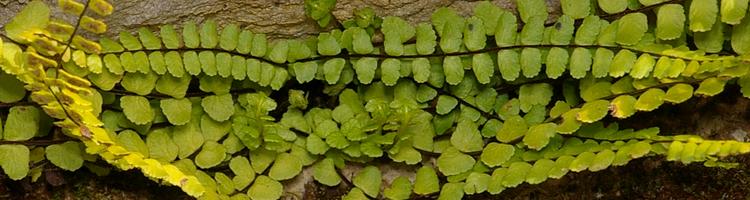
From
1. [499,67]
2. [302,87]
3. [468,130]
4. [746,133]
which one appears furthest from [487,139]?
[746,133]

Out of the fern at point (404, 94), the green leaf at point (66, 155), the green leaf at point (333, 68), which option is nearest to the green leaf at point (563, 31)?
the fern at point (404, 94)

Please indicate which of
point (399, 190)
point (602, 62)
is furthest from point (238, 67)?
point (602, 62)

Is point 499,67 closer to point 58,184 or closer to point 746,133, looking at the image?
point 746,133

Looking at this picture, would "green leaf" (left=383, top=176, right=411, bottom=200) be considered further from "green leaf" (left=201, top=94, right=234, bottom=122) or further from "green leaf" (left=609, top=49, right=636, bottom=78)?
"green leaf" (left=609, top=49, right=636, bottom=78)

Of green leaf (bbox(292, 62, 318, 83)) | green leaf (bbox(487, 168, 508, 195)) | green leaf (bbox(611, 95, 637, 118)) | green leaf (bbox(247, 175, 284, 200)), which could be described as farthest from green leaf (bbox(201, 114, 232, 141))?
green leaf (bbox(611, 95, 637, 118))

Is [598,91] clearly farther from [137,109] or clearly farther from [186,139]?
[137,109]

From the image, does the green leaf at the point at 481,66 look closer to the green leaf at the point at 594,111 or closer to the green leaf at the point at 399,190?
the green leaf at the point at 594,111
